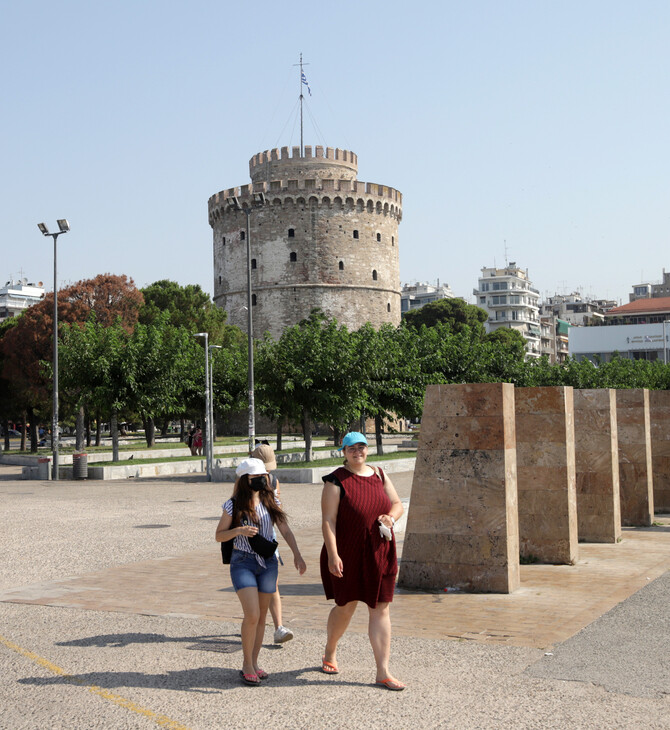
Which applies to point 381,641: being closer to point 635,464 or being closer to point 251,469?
point 251,469

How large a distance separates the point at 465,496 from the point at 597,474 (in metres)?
4.23

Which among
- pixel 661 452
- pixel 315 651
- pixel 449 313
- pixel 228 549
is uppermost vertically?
pixel 449 313

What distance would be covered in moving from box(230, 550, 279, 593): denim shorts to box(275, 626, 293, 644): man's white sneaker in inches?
25.5

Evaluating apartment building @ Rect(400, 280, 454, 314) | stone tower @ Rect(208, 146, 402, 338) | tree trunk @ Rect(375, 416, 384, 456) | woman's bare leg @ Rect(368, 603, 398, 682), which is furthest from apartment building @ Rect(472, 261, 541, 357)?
woman's bare leg @ Rect(368, 603, 398, 682)

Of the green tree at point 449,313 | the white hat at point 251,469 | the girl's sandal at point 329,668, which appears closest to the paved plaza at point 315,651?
the girl's sandal at point 329,668

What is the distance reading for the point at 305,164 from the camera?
6694 cm

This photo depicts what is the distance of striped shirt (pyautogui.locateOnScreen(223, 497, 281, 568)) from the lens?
6027 millimetres

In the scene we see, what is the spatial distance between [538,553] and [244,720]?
6.11 meters

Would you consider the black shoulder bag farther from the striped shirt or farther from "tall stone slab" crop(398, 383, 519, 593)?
"tall stone slab" crop(398, 383, 519, 593)

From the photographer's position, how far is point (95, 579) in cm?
970

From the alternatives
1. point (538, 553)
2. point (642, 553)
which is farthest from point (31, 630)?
point (642, 553)

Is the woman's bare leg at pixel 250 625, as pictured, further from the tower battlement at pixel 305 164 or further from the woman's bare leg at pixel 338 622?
the tower battlement at pixel 305 164

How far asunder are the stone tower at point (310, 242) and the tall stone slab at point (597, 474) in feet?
173

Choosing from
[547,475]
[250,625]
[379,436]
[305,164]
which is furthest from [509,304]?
[250,625]
